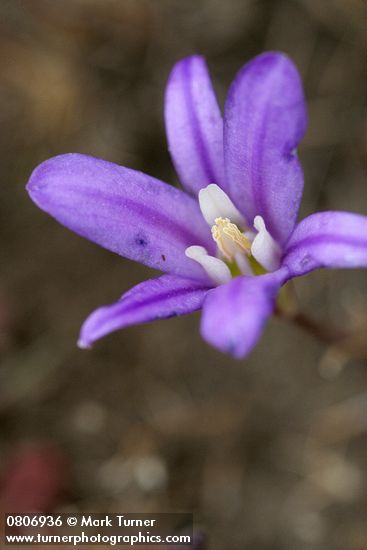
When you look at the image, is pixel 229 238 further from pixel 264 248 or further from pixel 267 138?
pixel 267 138

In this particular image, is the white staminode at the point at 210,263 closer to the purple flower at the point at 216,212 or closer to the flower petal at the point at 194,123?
the purple flower at the point at 216,212

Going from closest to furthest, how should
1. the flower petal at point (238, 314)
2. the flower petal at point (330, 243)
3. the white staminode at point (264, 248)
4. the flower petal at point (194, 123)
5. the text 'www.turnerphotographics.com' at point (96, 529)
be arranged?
the flower petal at point (238, 314)
the flower petal at point (330, 243)
the white staminode at point (264, 248)
the flower petal at point (194, 123)
the text 'www.turnerphotographics.com' at point (96, 529)

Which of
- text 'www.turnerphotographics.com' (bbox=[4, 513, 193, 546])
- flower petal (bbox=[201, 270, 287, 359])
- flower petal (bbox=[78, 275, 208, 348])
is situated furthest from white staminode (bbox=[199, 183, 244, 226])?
text 'www.turnerphotographics.com' (bbox=[4, 513, 193, 546])

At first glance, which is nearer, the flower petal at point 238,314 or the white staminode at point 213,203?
the flower petal at point 238,314

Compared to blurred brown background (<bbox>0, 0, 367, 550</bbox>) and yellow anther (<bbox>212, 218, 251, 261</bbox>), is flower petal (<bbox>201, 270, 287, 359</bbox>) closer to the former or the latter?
yellow anther (<bbox>212, 218, 251, 261</bbox>)

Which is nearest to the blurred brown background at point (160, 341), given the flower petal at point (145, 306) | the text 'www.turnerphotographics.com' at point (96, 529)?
the text 'www.turnerphotographics.com' at point (96, 529)

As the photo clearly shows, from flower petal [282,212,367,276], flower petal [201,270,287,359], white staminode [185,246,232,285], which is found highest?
white staminode [185,246,232,285]

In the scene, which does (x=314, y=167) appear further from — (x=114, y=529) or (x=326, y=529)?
(x=114, y=529)
